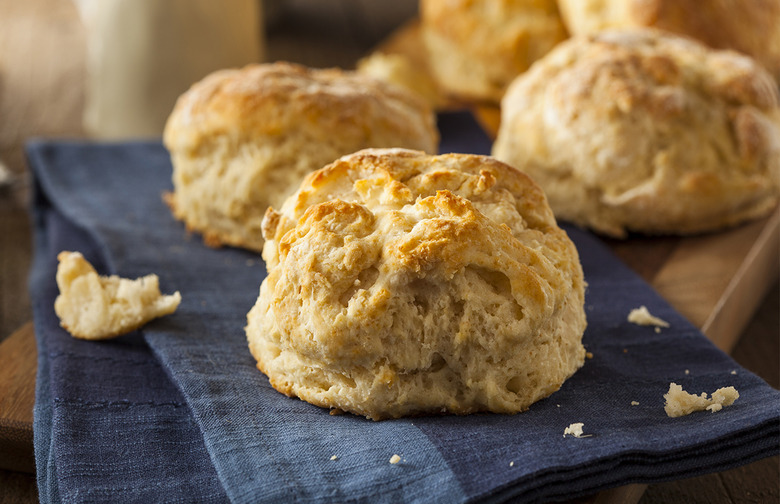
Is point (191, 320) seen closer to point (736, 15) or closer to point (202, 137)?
point (202, 137)

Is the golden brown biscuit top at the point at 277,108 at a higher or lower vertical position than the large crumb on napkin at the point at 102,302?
A: higher

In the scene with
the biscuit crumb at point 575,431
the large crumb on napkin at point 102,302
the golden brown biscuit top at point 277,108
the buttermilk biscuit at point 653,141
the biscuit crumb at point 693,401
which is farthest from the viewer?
the buttermilk biscuit at point 653,141

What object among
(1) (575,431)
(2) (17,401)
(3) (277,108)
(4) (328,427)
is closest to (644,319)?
(1) (575,431)

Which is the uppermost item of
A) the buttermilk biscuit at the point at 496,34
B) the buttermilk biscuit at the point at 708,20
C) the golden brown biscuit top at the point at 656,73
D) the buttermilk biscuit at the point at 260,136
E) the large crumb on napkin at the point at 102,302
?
the buttermilk biscuit at the point at 708,20

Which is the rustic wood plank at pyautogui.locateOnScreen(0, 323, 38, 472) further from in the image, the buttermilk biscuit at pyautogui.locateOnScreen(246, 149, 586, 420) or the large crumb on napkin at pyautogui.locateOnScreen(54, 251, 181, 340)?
the buttermilk biscuit at pyautogui.locateOnScreen(246, 149, 586, 420)

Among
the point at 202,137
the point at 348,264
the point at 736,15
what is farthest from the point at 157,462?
the point at 736,15

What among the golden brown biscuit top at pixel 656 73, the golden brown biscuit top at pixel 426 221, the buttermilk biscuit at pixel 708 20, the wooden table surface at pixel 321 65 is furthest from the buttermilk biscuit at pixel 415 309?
the buttermilk biscuit at pixel 708 20

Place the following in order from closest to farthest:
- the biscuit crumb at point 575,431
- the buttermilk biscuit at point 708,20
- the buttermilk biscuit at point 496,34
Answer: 1. the biscuit crumb at point 575,431
2. the buttermilk biscuit at point 708,20
3. the buttermilk biscuit at point 496,34

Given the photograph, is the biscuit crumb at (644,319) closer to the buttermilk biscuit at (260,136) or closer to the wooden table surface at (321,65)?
the wooden table surface at (321,65)
